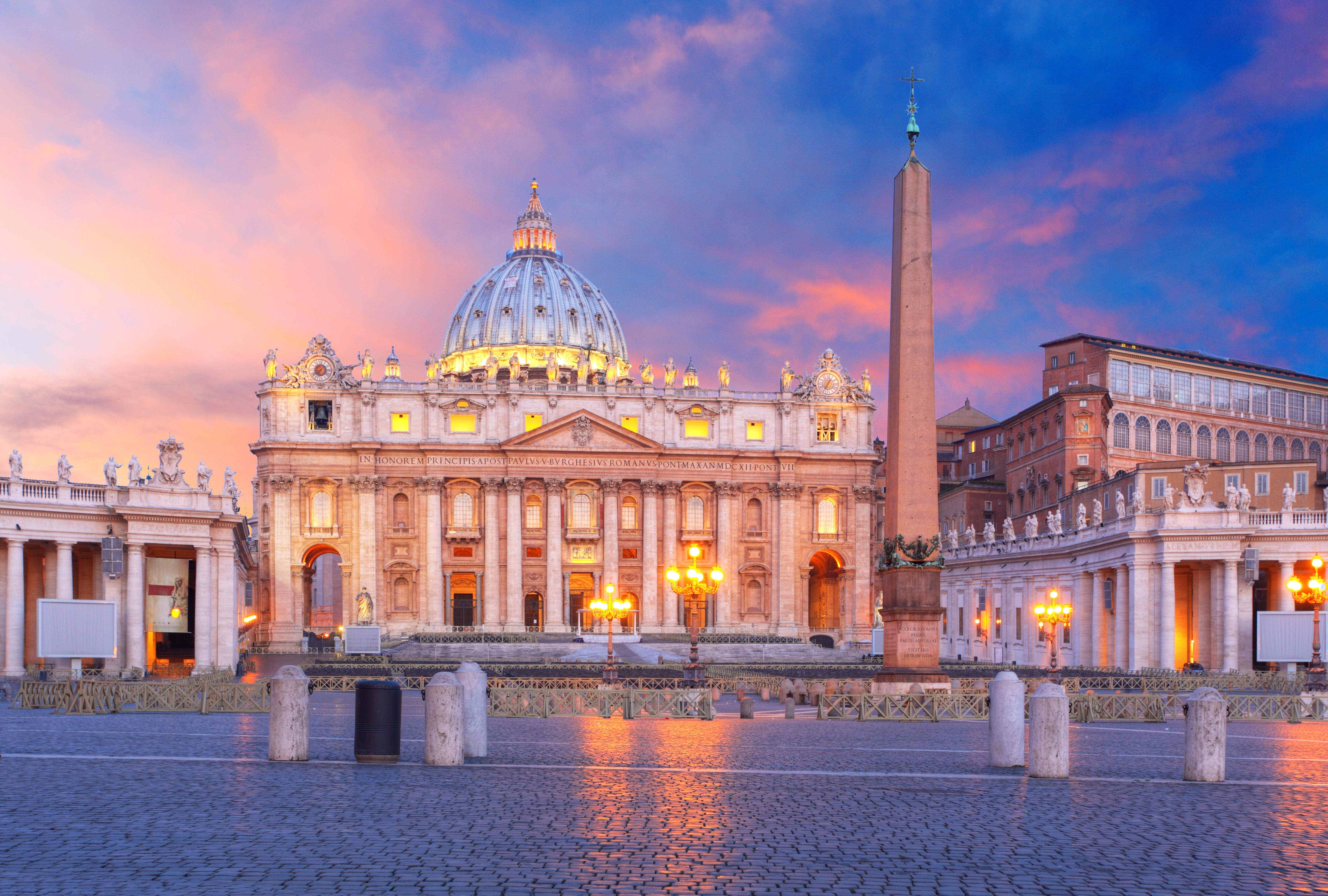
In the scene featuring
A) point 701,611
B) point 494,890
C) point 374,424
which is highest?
point 374,424

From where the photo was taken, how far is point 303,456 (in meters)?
91.6

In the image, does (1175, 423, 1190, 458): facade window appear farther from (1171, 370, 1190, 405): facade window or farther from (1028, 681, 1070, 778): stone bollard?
(1028, 681, 1070, 778): stone bollard

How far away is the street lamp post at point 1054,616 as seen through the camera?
145 feet

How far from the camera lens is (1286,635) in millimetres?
38312

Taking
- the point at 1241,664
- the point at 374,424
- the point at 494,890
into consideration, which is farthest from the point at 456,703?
the point at 374,424

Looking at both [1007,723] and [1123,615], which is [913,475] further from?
[1123,615]

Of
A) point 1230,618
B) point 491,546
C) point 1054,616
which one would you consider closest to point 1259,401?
point 1230,618

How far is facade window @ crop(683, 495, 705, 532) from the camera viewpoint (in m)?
96.4

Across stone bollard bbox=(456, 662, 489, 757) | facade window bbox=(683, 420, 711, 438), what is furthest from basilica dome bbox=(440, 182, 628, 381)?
stone bollard bbox=(456, 662, 489, 757)

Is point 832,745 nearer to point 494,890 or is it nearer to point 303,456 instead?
point 494,890

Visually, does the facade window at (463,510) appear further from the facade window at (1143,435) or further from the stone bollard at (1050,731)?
the stone bollard at (1050,731)

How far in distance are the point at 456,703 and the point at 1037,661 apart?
163 ft

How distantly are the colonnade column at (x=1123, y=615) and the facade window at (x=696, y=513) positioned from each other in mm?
45285

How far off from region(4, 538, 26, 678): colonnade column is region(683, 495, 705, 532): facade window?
196 ft
